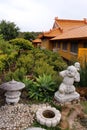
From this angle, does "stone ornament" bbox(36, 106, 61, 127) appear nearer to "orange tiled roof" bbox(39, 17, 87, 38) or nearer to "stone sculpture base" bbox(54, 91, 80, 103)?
"stone sculpture base" bbox(54, 91, 80, 103)

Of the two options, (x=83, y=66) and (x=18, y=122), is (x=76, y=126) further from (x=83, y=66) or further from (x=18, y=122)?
(x=83, y=66)

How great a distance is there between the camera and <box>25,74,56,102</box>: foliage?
18.2ft

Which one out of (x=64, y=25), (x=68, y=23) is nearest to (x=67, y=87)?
(x=64, y=25)

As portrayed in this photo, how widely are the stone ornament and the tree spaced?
25025mm

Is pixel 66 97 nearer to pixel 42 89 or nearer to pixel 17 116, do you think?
pixel 42 89

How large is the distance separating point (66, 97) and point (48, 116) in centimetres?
96

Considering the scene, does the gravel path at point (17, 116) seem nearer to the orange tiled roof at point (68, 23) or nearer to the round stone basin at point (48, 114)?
the round stone basin at point (48, 114)

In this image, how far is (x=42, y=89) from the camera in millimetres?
5641

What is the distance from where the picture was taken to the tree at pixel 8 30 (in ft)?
93.8

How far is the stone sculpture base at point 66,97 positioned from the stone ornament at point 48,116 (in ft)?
2.01

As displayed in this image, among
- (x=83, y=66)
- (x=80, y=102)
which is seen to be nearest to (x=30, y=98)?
(x=80, y=102)

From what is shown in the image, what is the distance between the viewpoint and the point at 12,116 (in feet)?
14.9

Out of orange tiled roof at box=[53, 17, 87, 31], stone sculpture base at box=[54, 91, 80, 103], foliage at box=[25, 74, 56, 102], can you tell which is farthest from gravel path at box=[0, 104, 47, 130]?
orange tiled roof at box=[53, 17, 87, 31]

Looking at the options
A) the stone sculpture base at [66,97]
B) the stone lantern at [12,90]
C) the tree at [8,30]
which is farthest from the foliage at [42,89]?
the tree at [8,30]
